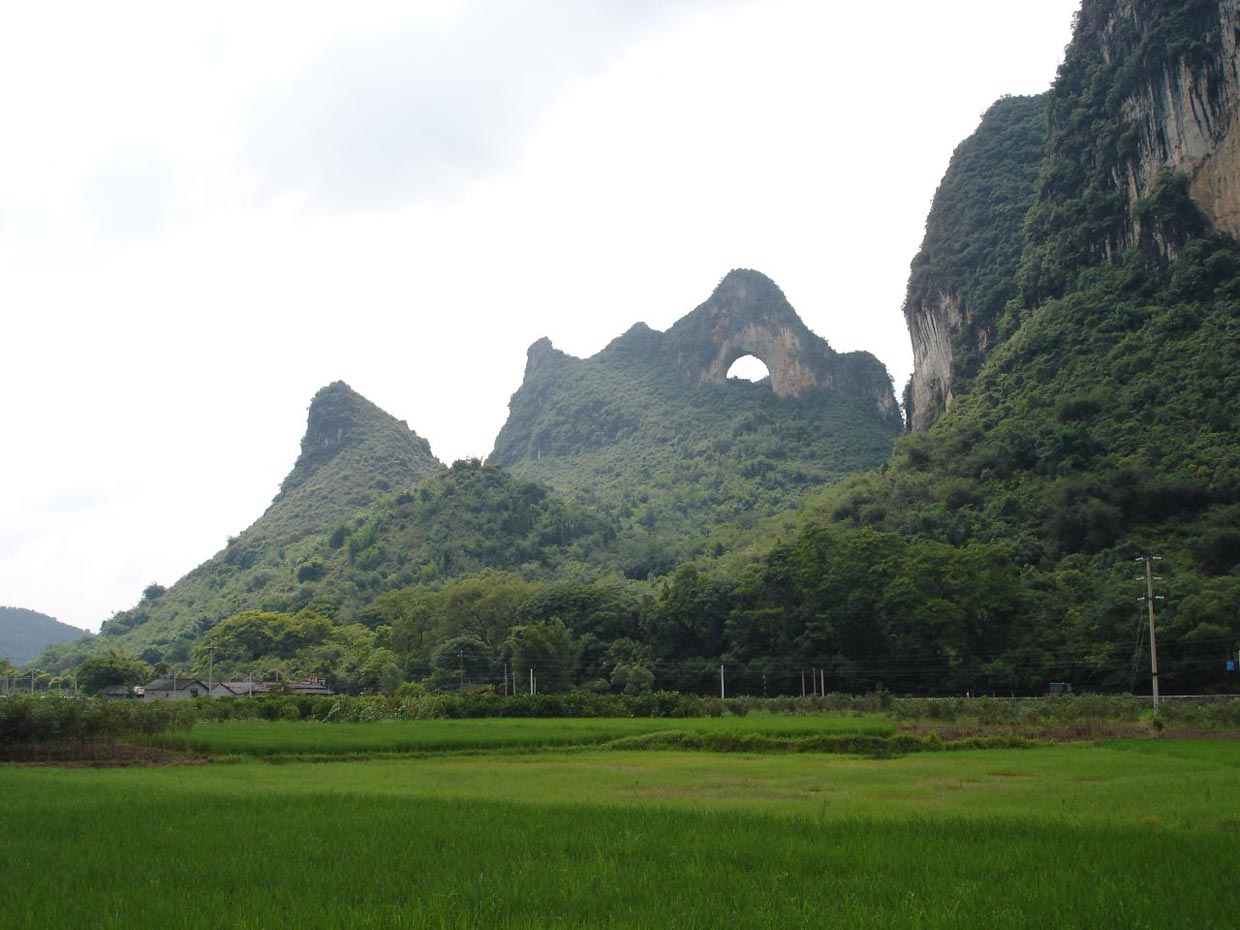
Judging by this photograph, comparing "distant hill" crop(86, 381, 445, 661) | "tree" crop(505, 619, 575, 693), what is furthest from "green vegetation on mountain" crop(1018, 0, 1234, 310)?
"distant hill" crop(86, 381, 445, 661)

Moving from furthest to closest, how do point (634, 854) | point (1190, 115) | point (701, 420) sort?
1. point (701, 420)
2. point (1190, 115)
3. point (634, 854)

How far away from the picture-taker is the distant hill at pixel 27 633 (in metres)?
156

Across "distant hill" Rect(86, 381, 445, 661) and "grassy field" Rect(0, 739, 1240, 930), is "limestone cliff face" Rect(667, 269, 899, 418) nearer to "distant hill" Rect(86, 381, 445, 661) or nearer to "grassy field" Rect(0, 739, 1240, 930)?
"distant hill" Rect(86, 381, 445, 661)

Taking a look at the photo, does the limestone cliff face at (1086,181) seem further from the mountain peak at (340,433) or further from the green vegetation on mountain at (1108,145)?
the mountain peak at (340,433)

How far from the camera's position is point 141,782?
1842cm

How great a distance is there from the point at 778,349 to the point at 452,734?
106485 mm

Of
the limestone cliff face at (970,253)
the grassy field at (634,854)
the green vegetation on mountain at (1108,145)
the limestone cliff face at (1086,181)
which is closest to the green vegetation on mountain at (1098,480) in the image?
the green vegetation on mountain at (1108,145)

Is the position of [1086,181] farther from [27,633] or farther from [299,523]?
[27,633]

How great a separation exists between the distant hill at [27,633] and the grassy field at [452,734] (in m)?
140

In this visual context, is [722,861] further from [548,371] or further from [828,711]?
[548,371]

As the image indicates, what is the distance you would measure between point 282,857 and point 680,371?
136271 mm

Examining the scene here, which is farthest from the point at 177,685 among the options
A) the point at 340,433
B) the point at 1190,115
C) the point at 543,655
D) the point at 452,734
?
the point at 340,433

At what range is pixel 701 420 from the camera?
13225 centimetres

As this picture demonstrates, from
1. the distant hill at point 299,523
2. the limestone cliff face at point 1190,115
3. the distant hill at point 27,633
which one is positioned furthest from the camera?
the distant hill at point 27,633
